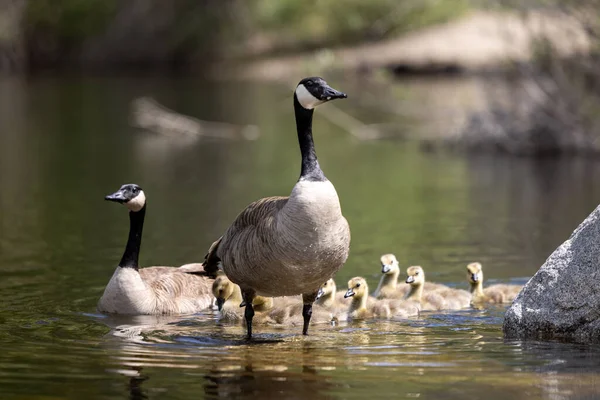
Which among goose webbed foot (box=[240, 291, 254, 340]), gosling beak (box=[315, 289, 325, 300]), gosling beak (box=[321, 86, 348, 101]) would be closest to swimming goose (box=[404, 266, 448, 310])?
gosling beak (box=[315, 289, 325, 300])

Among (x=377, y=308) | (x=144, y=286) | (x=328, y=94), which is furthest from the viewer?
(x=144, y=286)

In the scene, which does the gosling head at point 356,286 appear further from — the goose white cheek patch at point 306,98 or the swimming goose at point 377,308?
the goose white cheek patch at point 306,98

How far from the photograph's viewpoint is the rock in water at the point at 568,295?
906 centimetres

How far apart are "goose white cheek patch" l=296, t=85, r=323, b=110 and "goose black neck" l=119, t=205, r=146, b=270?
9.67 feet

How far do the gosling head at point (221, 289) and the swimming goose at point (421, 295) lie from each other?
1782 mm

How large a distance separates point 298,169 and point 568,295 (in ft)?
45.7

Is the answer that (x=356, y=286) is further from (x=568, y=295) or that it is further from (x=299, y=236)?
(x=568, y=295)

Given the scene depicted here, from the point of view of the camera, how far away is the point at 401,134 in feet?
94.7

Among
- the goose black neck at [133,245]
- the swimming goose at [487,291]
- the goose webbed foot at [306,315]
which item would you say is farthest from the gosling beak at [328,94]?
the goose black neck at [133,245]

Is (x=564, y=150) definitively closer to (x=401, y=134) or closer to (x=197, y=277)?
(x=401, y=134)

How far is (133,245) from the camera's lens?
11.5 m

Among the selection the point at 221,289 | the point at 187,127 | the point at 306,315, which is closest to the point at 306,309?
the point at 306,315

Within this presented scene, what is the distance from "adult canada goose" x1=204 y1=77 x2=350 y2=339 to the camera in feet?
28.8

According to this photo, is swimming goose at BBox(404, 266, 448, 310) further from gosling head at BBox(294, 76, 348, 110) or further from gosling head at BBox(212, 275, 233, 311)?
gosling head at BBox(294, 76, 348, 110)
